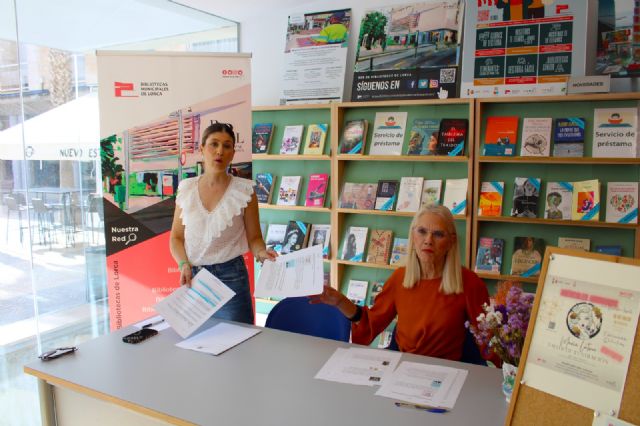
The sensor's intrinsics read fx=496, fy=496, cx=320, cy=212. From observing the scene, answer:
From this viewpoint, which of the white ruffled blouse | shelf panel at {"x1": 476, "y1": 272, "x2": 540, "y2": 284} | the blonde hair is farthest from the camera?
shelf panel at {"x1": 476, "y1": 272, "x2": 540, "y2": 284}

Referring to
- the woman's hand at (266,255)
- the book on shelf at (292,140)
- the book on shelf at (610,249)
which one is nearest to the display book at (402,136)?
the book on shelf at (292,140)

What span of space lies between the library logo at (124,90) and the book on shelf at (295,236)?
5.77 ft

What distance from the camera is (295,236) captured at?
14.2 ft

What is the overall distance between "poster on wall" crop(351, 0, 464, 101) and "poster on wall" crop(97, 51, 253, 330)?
128cm

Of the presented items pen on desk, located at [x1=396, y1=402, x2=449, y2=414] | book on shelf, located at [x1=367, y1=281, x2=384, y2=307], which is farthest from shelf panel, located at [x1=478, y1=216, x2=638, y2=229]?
pen on desk, located at [x1=396, y1=402, x2=449, y2=414]

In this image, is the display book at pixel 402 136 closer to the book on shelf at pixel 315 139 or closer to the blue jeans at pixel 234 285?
the book on shelf at pixel 315 139

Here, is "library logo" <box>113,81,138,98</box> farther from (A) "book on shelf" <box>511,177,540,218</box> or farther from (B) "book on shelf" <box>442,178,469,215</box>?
(A) "book on shelf" <box>511,177,540,218</box>

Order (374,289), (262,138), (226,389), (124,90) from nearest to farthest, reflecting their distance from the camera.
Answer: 1. (226,389)
2. (124,90)
3. (374,289)
4. (262,138)

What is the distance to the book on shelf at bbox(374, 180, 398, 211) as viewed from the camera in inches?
154

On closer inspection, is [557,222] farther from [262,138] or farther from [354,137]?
[262,138]

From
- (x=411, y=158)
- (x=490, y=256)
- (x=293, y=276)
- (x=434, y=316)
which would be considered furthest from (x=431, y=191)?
(x=293, y=276)

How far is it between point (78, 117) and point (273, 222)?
181 cm

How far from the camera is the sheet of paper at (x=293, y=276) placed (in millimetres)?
1980

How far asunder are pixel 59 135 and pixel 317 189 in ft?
6.65
